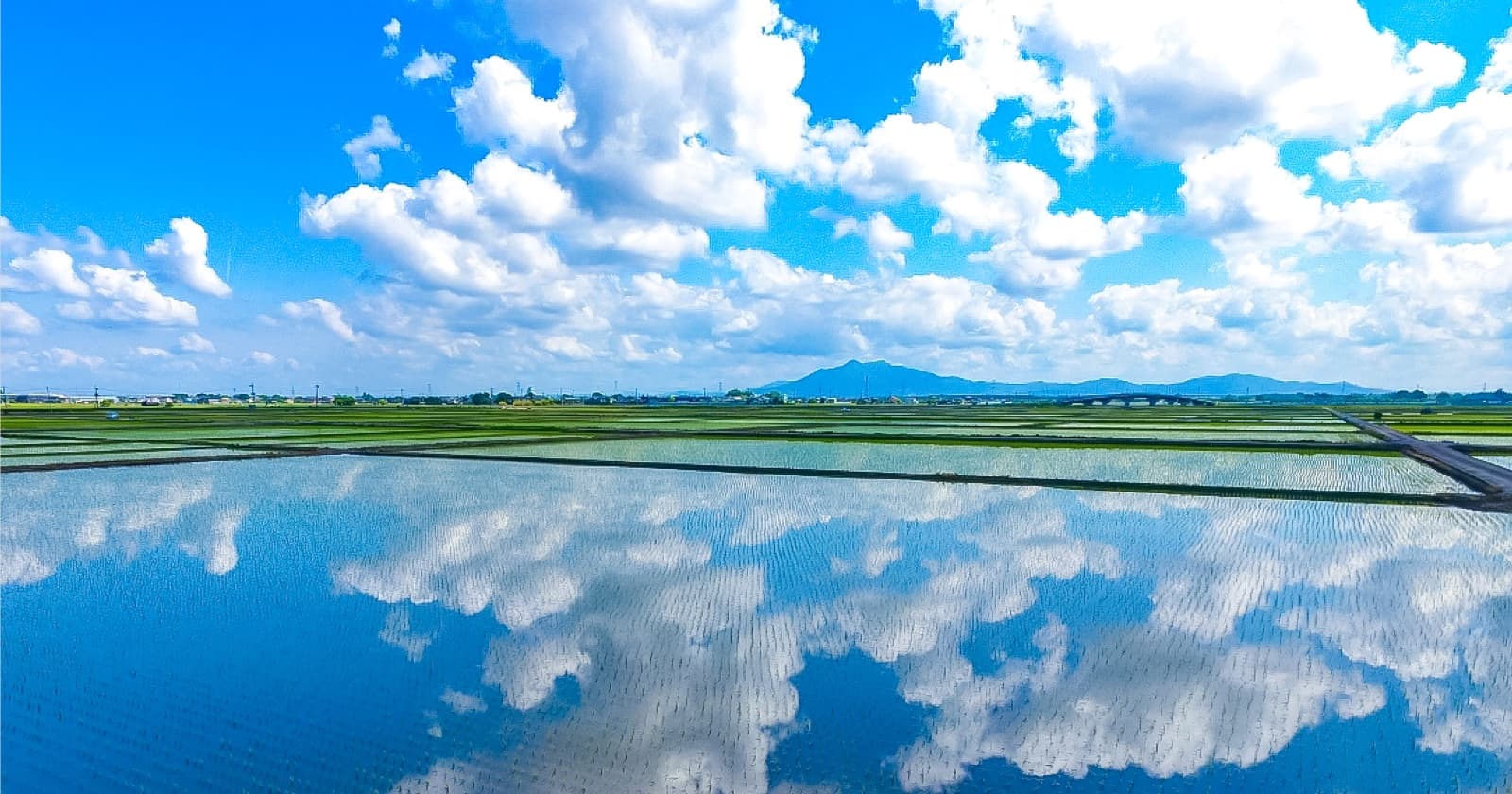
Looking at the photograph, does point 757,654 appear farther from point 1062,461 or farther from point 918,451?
point 918,451

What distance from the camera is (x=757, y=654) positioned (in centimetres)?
907

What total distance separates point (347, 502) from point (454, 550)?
700 cm

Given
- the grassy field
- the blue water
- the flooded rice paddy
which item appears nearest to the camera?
the blue water

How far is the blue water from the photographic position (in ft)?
21.7

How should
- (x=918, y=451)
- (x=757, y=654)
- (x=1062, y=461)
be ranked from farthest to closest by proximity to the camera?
(x=918, y=451)
(x=1062, y=461)
(x=757, y=654)

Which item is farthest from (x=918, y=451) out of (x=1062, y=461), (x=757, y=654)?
(x=757, y=654)

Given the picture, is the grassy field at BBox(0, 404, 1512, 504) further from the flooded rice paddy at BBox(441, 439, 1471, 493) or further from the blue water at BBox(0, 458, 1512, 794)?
the blue water at BBox(0, 458, 1512, 794)

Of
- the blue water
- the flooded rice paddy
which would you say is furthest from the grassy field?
the blue water

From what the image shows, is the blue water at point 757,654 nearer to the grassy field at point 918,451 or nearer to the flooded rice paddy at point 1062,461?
the flooded rice paddy at point 1062,461

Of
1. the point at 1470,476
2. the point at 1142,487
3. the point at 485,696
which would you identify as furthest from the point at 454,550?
the point at 1470,476

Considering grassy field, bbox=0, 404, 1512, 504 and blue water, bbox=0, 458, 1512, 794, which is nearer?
blue water, bbox=0, 458, 1512, 794

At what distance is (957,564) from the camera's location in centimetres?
1330

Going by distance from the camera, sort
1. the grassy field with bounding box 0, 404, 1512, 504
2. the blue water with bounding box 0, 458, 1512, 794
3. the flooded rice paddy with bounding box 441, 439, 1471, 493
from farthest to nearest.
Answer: the grassy field with bounding box 0, 404, 1512, 504, the flooded rice paddy with bounding box 441, 439, 1471, 493, the blue water with bounding box 0, 458, 1512, 794

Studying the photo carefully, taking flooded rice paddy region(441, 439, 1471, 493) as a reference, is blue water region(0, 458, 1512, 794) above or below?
below
